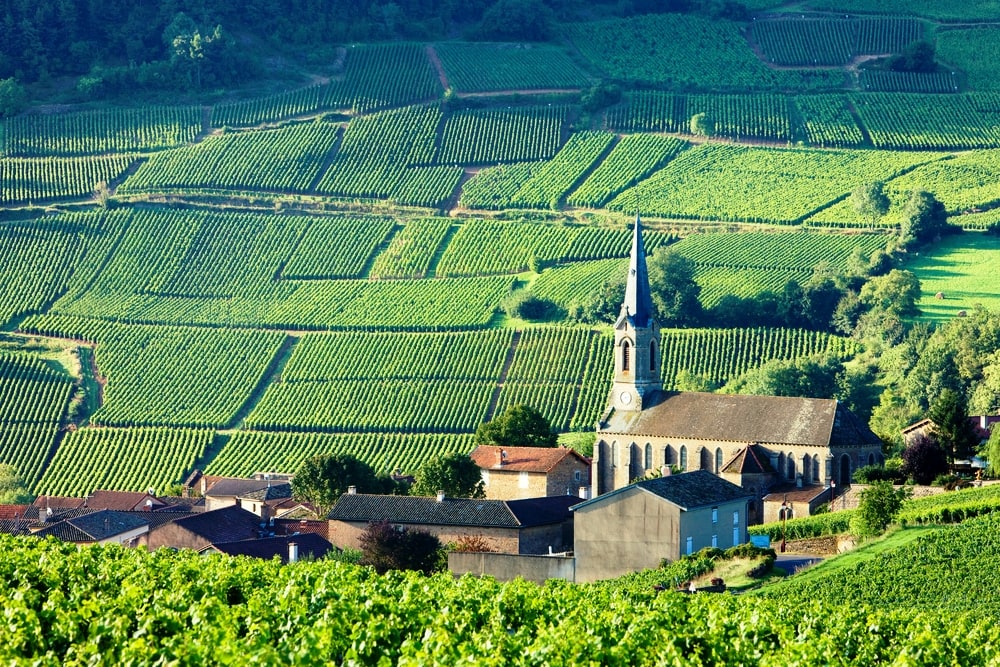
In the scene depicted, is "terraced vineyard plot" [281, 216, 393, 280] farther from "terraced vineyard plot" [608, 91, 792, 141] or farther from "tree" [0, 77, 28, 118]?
"tree" [0, 77, 28, 118]

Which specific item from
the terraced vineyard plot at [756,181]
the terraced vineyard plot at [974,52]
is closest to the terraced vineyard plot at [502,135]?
the terraced vineyard plot at [756,181]

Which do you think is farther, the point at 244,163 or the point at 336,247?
the point at 244,163

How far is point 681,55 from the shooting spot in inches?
5531

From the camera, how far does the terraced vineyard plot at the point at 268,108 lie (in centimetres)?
12962

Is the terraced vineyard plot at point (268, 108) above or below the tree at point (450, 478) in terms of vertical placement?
above

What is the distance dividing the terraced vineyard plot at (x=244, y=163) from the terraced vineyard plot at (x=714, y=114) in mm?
19934

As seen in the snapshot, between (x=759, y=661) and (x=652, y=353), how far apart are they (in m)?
47.0

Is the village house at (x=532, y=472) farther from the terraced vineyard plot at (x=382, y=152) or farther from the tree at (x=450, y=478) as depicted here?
the terraced vineyard plot at (x=382, y=152)

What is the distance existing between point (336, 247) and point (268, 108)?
78.8 feet

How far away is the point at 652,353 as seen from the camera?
255 feet

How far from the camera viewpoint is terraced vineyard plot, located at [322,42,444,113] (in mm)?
131875

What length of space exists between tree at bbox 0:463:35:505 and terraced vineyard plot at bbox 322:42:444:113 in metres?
50.5

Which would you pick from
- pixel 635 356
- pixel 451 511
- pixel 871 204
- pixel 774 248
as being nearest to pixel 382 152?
pixel 774 248

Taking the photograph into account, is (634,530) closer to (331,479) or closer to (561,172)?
(331,479)
